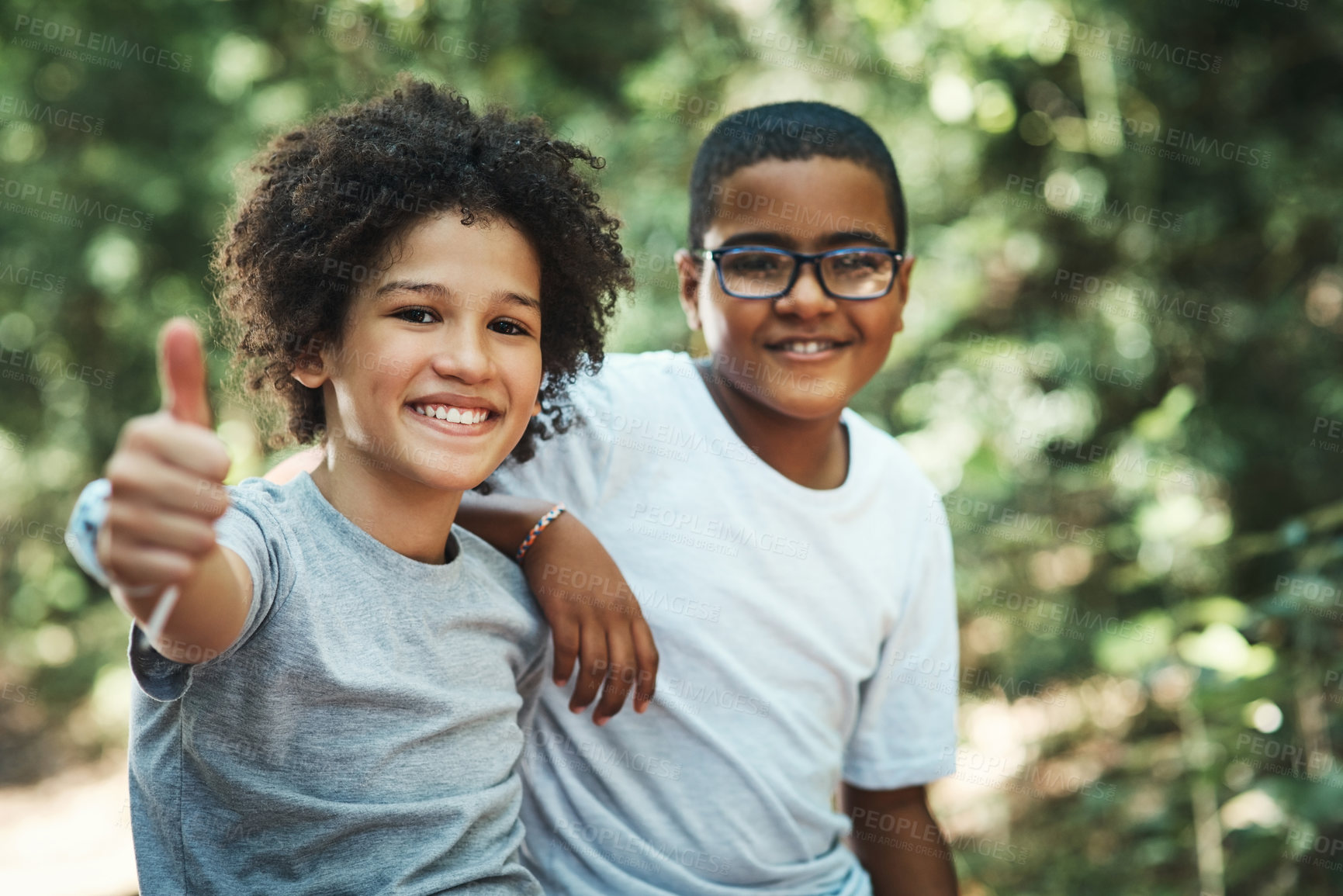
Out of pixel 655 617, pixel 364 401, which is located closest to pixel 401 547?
pixel 364 401

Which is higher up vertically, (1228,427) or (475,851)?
(1228,427)

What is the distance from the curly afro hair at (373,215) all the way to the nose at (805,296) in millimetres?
312

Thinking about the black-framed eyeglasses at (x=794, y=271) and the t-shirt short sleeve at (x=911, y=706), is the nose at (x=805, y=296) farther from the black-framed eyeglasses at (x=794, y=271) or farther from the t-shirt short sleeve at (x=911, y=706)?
the t-shirt short sleeve at (x=911, y=706)

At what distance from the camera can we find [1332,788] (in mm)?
2340

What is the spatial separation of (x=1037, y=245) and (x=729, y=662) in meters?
2.57

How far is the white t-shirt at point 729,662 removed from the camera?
1.79 meters

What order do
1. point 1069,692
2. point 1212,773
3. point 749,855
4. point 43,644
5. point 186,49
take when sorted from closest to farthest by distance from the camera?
point 749,855 → point 1212,773 → point 1069,692 → point 186,49 → point 43,644

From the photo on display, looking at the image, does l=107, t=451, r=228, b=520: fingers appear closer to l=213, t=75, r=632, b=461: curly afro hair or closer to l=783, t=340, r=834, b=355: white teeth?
l=213, t=75, r=632, b=461: curly afro hair

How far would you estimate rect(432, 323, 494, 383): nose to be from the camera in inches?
53.6

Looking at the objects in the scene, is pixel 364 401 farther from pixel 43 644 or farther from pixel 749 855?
pixel 43 644

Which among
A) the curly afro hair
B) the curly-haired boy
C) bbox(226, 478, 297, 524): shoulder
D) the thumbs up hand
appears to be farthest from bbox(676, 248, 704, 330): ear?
the thumbs up hand

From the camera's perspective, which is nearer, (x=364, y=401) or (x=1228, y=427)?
(x=364, y=401)

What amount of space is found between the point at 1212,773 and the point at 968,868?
1.02 metres

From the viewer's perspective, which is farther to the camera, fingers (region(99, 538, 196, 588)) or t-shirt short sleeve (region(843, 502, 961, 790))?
t-shirt short sleeve (region(843, 502, 961, 790))
